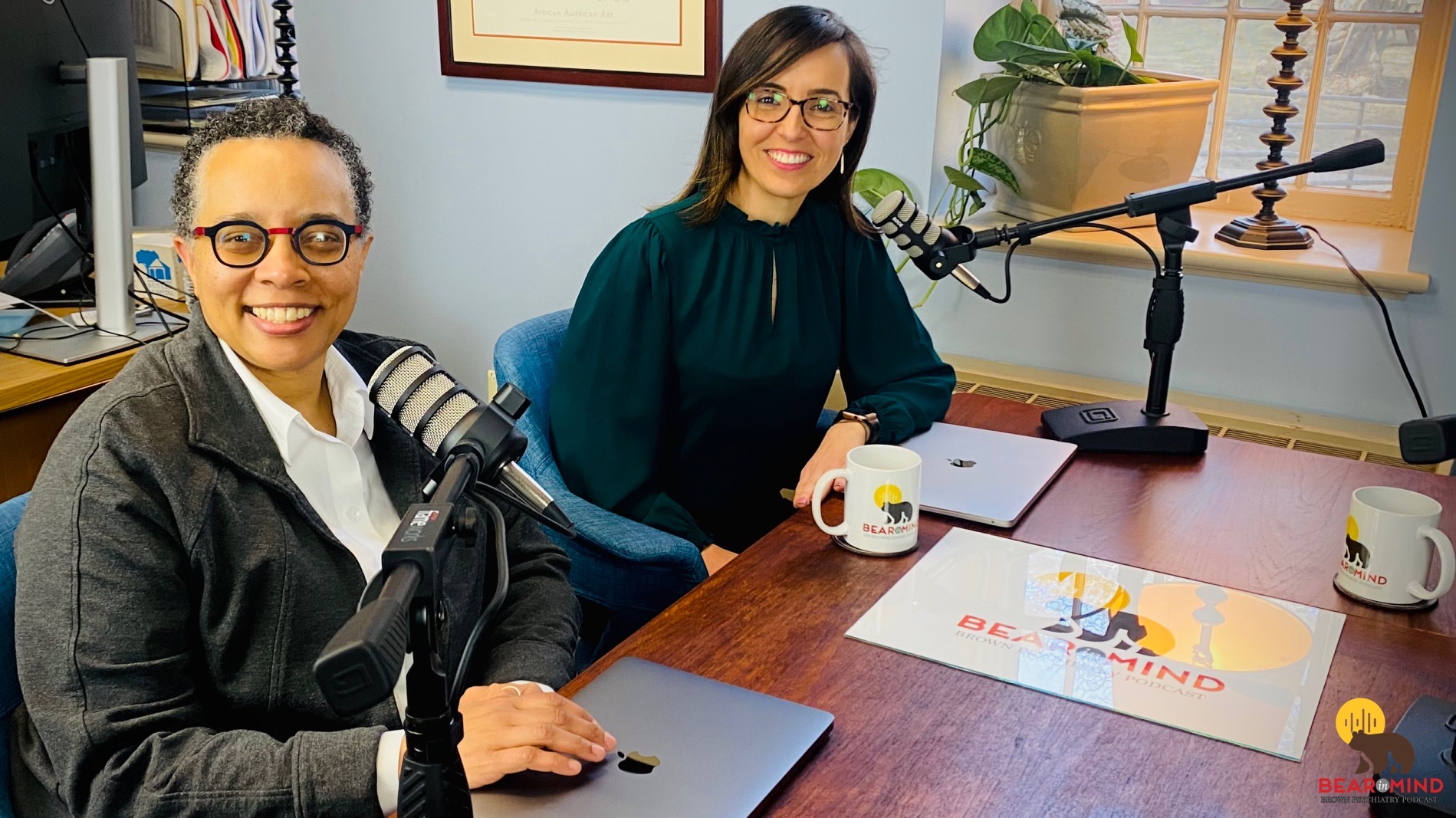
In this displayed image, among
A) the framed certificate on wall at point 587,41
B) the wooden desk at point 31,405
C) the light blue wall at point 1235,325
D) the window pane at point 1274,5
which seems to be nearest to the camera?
the wooden desk at point 31,405

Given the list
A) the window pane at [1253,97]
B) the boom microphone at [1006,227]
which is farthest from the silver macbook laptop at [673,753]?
the window pane at [1253,97]

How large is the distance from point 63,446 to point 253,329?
208 mm

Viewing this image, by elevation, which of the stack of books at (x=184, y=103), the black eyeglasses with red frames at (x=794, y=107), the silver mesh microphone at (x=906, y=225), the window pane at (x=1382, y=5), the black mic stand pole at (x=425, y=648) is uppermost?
the window pane at (x=1382, y=5)

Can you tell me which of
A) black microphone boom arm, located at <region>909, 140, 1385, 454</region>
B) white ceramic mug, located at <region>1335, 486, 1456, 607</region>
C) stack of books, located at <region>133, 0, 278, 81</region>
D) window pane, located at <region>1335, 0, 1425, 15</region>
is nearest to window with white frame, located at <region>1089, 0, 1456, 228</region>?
window pane, located at <region>1335, 0, 1425, 15</region>

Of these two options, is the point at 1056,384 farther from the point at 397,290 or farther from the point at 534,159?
the point at 397,290

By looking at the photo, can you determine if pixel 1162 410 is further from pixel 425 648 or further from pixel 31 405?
pixel 31 405

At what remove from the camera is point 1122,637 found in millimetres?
1152

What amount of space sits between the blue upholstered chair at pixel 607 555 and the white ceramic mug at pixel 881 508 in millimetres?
262

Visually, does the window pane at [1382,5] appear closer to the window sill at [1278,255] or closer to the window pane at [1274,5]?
the window pane at [1274,5]

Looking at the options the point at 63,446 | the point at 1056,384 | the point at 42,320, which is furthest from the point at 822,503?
the point at 42,320

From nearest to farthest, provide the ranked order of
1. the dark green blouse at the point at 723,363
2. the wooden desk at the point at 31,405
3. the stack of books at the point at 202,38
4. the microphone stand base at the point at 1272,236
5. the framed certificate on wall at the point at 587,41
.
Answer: the dark green blouse at the point at 723,363 < the wooden desk at the point at 31,405 < the microphone stand base at the point at 1272,236 < the framed certificate on wall at the point at 587,41 < the stack of books at the point at 202,38

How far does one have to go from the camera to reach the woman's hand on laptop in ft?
2.98

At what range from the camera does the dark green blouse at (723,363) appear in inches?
68.3

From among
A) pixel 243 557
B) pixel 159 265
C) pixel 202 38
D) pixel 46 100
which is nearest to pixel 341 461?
pixel 243 557
